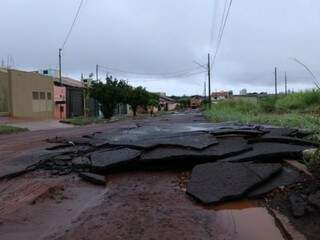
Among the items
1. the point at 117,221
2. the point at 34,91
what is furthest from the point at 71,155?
the point at 34,91

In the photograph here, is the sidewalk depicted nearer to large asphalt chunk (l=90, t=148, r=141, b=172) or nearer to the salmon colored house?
the salmon colored house

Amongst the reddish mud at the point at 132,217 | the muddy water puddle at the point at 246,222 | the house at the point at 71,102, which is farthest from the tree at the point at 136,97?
the muddy water puddle at the point at 246,222

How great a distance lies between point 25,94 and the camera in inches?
1999

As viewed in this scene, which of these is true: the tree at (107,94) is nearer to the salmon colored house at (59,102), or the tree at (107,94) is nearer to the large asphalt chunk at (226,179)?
the salmon colored house at (59,102)

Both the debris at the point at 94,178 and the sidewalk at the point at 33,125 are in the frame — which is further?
the sidewalk at the point at 33,125

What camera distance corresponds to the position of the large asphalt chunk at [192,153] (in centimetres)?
981

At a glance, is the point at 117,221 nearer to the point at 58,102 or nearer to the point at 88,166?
the point at 88,166

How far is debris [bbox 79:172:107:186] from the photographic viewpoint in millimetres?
8941

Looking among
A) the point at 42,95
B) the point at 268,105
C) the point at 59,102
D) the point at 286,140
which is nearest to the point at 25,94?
the point at 42,95

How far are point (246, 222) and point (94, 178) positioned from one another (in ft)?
11.0

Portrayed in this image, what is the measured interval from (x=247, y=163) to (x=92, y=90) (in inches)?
2026

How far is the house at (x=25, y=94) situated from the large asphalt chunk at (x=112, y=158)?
37.7 meters

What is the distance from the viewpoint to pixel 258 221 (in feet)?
21.4

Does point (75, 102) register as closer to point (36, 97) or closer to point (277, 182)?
point (36, 97)
